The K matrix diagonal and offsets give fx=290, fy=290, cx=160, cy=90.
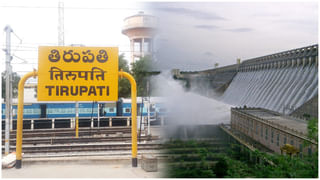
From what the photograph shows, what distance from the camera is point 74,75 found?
3.58 m

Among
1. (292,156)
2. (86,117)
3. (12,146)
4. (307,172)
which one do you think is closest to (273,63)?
(292,156)

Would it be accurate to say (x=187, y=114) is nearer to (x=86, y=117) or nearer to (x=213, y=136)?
(x=213, y=136)

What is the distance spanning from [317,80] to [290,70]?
0.30 m

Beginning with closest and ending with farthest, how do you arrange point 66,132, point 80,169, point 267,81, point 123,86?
point 267,81, point 80,169, point 66,132, point 123,86

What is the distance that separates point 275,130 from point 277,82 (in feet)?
1.53

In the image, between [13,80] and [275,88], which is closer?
[275,88]

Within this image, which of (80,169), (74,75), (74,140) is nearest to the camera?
(74,75)

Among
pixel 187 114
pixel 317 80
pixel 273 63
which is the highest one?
pixel 273 63

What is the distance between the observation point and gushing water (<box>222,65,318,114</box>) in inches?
106

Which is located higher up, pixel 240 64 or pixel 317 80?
pixel 240 64

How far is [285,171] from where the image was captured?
8.66ft

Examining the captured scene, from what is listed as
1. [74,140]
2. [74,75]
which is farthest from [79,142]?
[74,75]

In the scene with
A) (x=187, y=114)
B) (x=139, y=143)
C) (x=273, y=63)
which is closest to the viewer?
(x=187, y=114)

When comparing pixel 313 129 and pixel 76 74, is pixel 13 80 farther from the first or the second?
pixel 313 129
